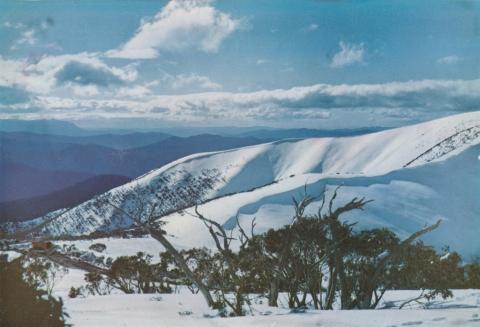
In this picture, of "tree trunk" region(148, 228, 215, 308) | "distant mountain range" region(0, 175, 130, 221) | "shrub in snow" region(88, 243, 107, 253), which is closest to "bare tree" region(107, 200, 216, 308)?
"tree trunk" region(148, 228, 215, 308)

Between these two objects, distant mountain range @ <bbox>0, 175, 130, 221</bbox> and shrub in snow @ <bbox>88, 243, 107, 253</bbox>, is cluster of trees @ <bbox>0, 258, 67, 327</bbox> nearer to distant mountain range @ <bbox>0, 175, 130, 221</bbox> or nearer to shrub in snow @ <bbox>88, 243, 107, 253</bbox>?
distant mountain range @ <bbox>0, 175, 130, 221</bbox>

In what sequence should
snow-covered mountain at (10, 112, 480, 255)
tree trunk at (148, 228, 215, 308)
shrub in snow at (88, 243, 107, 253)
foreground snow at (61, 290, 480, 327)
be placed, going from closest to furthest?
foreground snow at (61, 290, 480, 327) < snow-covered mountain at (10, 112, 480, 255) < tree trunk at (148, 228, 215, 308) < shrub in snow at (88, 243, 107, 253)

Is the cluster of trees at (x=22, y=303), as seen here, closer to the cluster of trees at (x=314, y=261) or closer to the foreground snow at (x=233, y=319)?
the foreground snow at (x=233, y=319)

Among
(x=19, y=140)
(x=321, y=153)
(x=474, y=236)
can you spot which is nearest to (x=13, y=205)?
(x=19, y=140)

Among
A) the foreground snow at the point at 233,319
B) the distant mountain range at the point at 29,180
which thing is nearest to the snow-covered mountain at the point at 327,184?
the distant mountain range at the point at 29,180

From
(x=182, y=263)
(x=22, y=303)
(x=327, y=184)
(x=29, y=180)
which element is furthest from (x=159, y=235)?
(x=22, y=303)

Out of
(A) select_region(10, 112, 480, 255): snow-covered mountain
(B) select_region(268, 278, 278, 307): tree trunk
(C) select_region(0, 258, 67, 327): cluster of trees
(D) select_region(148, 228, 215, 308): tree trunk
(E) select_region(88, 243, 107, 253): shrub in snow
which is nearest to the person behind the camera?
(C) select_region(0, 258, 67, 327): cluster of trees

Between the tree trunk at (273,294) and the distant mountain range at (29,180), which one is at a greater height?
the distant mountain range at (29,180)
